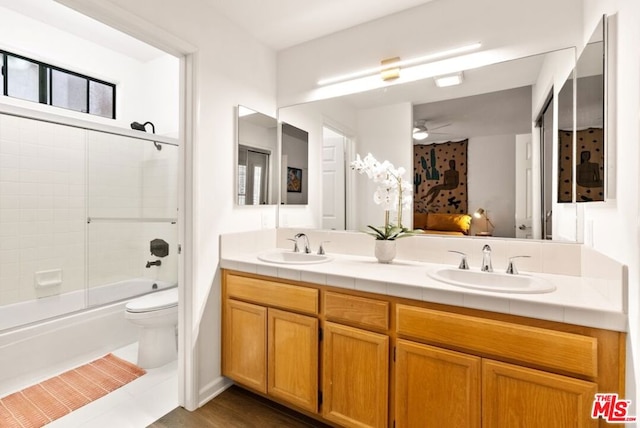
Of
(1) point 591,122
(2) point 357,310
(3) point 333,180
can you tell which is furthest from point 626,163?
(3) point 333,180

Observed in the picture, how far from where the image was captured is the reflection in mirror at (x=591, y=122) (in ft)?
4.09

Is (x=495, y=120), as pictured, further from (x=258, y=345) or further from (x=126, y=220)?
(x=126, y=220)

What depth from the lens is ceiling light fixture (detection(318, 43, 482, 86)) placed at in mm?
1803

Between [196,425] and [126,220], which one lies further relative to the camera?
[126,220]

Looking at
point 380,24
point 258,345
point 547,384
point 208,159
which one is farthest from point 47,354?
point 380,24

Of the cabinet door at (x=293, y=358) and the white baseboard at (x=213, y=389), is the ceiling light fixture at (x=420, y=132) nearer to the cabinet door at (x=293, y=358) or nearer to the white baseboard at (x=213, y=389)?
the cabinet door at (x=293, y=358)

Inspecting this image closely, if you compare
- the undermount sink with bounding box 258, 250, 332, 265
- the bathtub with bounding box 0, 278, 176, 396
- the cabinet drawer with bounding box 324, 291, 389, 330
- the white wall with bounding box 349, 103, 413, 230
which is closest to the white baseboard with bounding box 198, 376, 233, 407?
the undermount sink with bounding box 258, 250, 332, 265

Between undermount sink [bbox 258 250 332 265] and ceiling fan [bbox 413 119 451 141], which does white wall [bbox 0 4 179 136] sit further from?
ceiling fan [bbox 413 119 451 141]

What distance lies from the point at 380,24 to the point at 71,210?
3034 mm

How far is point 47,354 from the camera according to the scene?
221 centimetres

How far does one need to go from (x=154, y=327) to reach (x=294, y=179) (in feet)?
5.09

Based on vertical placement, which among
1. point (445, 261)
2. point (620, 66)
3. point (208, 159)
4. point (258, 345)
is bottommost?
point (258, 345)

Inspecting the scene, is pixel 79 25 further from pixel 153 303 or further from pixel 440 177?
pixel 440 177

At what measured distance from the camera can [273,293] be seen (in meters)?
1.80
